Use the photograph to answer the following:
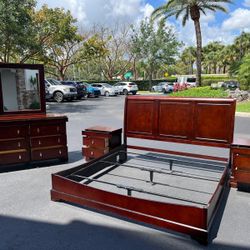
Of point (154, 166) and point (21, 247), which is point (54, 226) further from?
point (154, 166)

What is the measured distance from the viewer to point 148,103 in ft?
16.5

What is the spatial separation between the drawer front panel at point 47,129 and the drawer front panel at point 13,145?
0.24 meters

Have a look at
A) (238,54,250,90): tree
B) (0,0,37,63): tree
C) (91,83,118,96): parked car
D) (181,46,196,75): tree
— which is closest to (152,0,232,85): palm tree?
(238,54,250,90): tree

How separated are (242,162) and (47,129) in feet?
11.2

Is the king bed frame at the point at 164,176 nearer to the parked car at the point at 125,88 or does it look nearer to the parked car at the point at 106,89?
the parked car at the point at 106,89

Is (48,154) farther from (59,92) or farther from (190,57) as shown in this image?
(190,57)

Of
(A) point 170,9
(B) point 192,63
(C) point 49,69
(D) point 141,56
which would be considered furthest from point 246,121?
(B) point 192,63

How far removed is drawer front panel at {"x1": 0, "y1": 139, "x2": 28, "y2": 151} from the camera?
4.78 meters

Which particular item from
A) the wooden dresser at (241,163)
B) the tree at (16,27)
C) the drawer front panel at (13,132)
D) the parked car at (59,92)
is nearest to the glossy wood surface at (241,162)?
the wooden dresser at (241,163)

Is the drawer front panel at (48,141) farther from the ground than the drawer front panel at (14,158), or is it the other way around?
the drawer front panel at (48,141)

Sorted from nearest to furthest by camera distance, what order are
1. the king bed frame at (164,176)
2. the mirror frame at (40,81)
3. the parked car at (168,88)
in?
1. the king bed frame at (164,176)
2. the mirror frame at (40,81)
3. the parked car at (168,88)

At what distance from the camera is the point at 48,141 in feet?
16.9

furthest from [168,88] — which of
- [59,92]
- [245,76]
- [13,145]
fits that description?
[13,145]

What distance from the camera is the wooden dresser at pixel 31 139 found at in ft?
15.7
